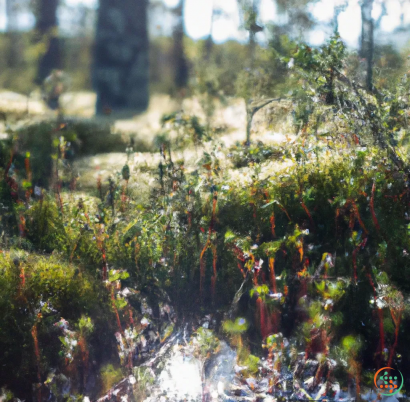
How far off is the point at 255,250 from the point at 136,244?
0.67 meters

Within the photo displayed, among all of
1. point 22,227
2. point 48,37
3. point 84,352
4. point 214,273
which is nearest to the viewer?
point 84,352

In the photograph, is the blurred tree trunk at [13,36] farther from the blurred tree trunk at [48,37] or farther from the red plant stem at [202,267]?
the red plant stem at [202,267]

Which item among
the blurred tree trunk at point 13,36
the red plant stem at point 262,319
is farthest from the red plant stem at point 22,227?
the blurred tree trunk at point 13,36

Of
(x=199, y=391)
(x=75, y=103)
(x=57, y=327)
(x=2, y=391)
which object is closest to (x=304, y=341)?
(x=199, y=391)

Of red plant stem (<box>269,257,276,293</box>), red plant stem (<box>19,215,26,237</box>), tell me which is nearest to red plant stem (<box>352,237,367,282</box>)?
red plant stem (<box>269,257,276,293</box>)

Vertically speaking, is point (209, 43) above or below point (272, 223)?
above

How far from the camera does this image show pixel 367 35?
2.59m

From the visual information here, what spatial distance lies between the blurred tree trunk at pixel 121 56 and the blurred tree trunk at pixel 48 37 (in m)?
0.39

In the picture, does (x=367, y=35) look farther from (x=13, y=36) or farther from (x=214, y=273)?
(x=13, y=36)

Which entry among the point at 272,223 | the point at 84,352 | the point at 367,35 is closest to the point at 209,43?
the point at 367,35

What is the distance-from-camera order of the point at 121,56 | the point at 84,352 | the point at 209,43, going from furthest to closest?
the point at 121,56 → the point at 209,43 → the point at 84,352

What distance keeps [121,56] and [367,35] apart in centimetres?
226

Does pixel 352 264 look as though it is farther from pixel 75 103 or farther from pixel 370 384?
pixel 75 103

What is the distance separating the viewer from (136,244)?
230cm
